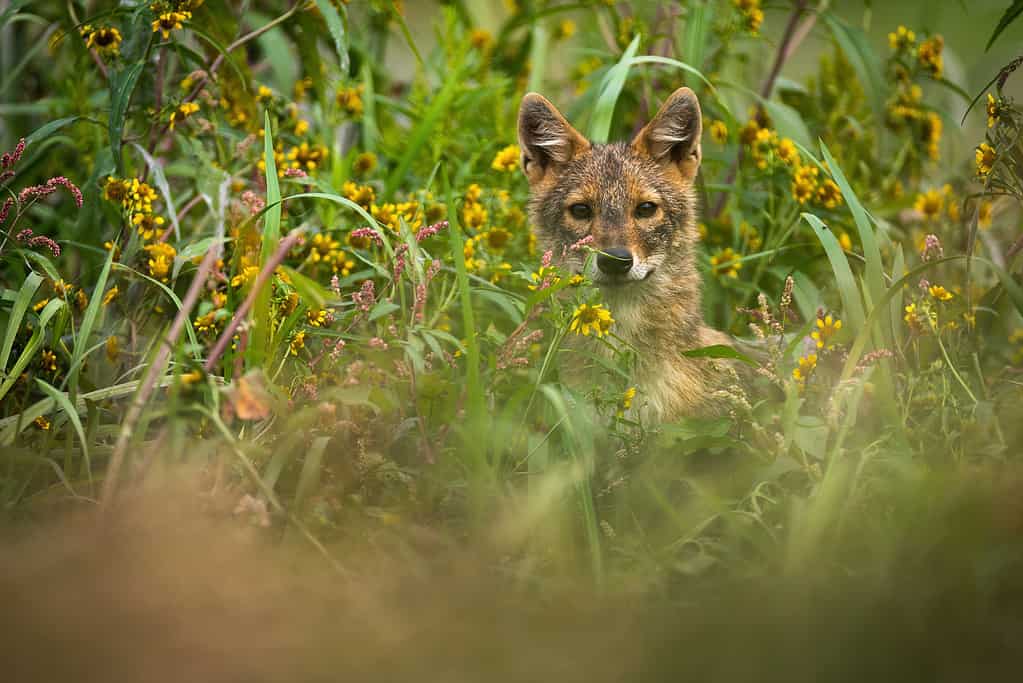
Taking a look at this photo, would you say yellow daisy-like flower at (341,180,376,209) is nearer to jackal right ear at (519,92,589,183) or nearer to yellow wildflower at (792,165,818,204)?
jackal right ear at (519,92,589,183)

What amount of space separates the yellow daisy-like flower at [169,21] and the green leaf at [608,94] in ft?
5.57

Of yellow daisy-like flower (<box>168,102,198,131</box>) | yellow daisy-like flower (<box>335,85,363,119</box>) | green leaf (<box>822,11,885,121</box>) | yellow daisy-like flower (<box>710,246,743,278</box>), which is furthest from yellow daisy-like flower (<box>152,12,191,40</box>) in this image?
green leaf (<box>822,11,885,121</box>)

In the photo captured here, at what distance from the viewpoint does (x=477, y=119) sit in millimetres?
5148

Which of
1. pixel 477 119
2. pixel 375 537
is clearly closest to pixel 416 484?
pixel 375 537

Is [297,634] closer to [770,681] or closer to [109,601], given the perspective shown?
[109,601]

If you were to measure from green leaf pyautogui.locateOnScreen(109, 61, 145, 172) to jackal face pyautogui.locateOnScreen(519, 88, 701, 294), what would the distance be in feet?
5.37

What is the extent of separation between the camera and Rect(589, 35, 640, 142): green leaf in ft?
13.5

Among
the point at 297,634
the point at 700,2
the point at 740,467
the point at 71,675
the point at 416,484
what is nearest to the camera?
the point at 71,675

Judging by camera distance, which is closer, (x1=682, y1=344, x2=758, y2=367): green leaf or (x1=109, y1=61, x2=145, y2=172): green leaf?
(x1=682, y1=344, x2=758, y2=367): green leaf

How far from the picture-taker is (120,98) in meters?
3.44

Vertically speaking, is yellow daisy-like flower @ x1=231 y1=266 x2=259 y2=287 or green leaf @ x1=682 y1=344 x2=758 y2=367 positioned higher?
yellow daisy-like flower @ x1=231 y1=266 x2=259 y2=287

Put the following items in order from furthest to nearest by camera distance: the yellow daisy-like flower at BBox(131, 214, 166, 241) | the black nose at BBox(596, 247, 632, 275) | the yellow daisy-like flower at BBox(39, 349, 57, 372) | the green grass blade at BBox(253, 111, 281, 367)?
the black nose at BBox(596, 247, 632, 275)
the yellow daisy-like flower at BBox(131, 214, 166, 241)
the yellow daisy-like flower at BBox(39, 349, 57, 372)
the green grass blade at BBox(253, 111, 281, 367)

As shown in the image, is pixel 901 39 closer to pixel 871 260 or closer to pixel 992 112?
pixel 992 112

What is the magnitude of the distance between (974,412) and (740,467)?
2.43 ft
